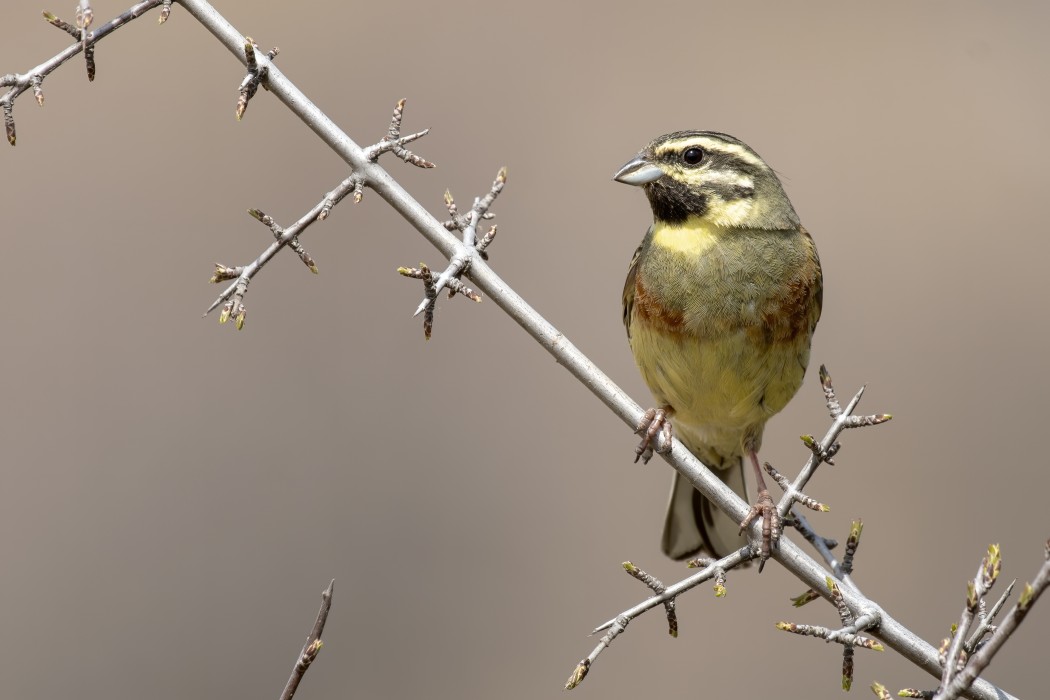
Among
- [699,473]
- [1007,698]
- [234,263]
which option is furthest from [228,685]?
[1007,698]

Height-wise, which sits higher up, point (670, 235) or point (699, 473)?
point (670, 235)

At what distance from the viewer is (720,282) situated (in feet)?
13.4

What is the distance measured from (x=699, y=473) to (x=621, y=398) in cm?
37

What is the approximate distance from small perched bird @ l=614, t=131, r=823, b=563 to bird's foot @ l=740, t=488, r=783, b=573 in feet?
0.93

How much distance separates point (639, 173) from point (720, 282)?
1.66ft

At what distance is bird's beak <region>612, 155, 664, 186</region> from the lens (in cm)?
408

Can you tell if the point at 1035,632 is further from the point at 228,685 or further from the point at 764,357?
the point at 228,685

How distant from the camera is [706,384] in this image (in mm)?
4227

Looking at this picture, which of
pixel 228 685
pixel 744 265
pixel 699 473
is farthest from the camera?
pixel 228 685

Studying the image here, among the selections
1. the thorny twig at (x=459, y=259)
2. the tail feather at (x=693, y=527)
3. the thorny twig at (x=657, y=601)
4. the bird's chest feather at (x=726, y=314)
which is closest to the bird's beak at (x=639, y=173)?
the bird's chest feather at (x=726, y=314)

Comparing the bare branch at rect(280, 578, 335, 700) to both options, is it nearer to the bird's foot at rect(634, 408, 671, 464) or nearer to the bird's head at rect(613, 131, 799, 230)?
the bird's foot at rect(634, 408, 671, 464)

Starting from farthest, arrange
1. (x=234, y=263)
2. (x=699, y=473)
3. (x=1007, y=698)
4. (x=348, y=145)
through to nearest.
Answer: (x=234, y=263) < (x=699, y=473) < (x=348, y=145) < (x=1007, y=698)

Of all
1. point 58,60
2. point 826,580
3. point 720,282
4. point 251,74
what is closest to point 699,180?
point 720,282

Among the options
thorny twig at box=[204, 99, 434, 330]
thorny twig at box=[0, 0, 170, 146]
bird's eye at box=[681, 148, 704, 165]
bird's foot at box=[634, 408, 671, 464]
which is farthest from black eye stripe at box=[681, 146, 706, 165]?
thorny twig at box=[0, 0, 170, 146]
